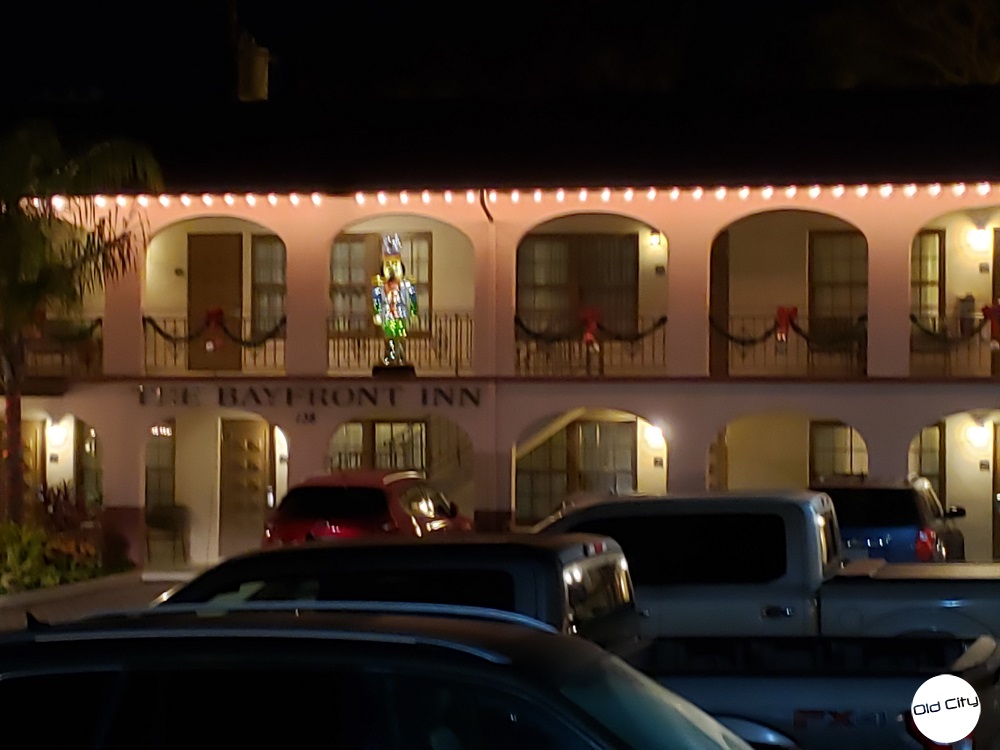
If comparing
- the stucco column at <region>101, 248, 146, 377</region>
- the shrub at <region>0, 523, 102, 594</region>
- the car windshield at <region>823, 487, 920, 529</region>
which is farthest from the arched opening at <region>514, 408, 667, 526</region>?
the car windshield at <region>823, 487, 920, 529</region>

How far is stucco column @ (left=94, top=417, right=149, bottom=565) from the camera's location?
2330cm

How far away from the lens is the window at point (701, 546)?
10625mm

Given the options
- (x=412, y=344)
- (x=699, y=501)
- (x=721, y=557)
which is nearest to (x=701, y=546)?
(x=721, y=557)

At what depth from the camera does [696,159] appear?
22.3 metres

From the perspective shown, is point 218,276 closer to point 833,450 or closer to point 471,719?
point 833,450

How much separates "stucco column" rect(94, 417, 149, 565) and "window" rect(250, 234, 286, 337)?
2858 mm

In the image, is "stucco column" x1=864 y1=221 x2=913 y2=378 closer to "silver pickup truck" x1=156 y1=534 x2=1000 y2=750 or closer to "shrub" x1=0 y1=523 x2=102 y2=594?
"shrub" x1=0 y1=523 x2=102 y2=594

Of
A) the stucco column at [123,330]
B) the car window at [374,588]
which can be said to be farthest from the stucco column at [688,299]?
the car window at [374,588]

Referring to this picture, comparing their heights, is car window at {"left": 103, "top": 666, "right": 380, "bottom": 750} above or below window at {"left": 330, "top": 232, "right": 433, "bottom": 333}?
below

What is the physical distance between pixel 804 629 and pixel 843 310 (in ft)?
48.2

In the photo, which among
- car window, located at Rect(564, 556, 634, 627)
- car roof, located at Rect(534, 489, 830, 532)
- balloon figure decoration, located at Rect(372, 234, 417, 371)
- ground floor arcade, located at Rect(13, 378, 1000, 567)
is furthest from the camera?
balloon figure decoration, located at Rect(372, 234, 417, 371)

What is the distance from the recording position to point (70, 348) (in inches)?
954

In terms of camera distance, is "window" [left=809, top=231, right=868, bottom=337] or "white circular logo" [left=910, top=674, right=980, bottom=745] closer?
"white circular logo" [left=910, top=674, right=980, bottom=745]

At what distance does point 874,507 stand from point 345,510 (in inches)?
237
